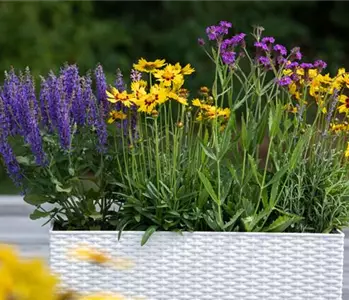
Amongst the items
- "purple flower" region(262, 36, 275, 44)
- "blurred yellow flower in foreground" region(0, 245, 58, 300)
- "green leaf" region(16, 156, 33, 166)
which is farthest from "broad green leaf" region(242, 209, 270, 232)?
"blurred yellow flower in foreground" region(0, 245, 58, 300)

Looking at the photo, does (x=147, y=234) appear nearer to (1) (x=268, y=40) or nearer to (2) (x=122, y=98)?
(2) (x=122, y=98)

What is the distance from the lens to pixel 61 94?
2172mm

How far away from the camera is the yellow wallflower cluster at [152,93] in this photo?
215 cm

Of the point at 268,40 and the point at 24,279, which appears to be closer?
the point at 24,279

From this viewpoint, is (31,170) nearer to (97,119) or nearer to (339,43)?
(97,119)

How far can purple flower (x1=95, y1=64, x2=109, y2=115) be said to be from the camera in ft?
7.48

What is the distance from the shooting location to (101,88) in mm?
2289

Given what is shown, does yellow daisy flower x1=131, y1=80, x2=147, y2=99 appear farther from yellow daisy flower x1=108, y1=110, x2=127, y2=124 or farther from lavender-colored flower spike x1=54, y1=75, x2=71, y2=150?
lavender-colored flower spike x1=54, y1=75, x2=71, y2=150

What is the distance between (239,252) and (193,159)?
285mm

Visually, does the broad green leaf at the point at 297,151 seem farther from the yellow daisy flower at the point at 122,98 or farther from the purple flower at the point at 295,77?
the yellow daisy flower at the point at 122,98

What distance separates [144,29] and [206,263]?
483 centimetres

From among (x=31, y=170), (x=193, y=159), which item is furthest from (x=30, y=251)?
(x=193, y=159)

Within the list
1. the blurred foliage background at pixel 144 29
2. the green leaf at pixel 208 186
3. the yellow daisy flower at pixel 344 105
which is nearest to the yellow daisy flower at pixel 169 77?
the green leaf at pixel 208 186

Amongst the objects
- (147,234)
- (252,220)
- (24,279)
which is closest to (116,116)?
(147,234)
